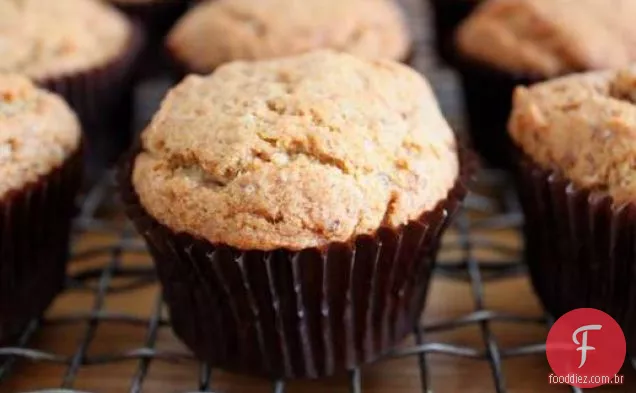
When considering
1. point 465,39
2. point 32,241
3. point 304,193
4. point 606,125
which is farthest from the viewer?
point 465,39

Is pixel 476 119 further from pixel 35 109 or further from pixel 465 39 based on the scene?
pixel 35 109

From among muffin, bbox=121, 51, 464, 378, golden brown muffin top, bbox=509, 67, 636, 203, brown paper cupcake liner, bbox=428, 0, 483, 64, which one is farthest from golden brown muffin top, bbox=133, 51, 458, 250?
brown paper cupcake liner, bbox=428, 0, 483, 64

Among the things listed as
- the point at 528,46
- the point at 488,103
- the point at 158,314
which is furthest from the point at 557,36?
the point at 158,314

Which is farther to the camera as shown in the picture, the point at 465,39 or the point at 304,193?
the point at 465,39

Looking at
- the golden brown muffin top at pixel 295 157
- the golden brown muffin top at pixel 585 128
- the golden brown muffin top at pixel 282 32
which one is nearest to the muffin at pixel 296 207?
the golden brown muffin top at pixel 295 157

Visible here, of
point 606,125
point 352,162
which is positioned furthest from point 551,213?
point 352,162

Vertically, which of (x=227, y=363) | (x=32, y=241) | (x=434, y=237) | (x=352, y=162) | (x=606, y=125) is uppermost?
(x=606, y=125)

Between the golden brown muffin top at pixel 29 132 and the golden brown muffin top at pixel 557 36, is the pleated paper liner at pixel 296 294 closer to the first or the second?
the golden brown muffin top at pixel 29 132
